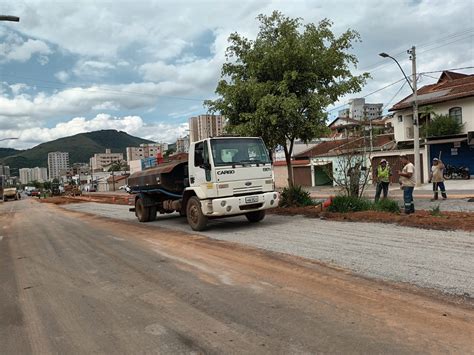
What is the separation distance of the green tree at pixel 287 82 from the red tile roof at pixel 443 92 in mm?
23249

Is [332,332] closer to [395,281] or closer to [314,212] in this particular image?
[395,281]

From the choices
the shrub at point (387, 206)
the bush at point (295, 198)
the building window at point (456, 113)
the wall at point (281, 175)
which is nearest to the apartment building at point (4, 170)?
the wall at point (281, 175)

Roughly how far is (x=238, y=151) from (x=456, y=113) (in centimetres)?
2957

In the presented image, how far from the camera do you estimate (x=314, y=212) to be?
13711 millimetres

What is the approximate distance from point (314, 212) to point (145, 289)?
8381 millimetres

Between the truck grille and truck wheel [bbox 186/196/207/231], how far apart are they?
3.96 feet

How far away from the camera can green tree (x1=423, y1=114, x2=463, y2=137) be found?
33844 mm

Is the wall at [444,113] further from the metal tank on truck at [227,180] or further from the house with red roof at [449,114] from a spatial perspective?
the metal tank on truck at [227,180]

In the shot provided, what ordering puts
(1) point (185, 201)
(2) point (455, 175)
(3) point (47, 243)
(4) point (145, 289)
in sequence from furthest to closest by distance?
(2) point (455, 175) → (1) point (185, 201) → (3) point (47, 243) → (4) point (145, 289)

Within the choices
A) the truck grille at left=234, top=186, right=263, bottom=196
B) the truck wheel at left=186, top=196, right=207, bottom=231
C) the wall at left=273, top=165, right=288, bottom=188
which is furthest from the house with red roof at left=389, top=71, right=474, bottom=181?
the truck wheel at left=186, top=196, right=207, bottom=231

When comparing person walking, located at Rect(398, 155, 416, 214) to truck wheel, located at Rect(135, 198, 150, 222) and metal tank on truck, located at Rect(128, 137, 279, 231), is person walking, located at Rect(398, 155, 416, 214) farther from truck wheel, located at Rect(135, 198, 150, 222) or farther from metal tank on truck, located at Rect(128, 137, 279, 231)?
truck wheel, located at Rect(135, 198, 150, 222)

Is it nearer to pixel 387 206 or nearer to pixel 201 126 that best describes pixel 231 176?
pixel 387 206

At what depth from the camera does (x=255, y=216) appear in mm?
13234

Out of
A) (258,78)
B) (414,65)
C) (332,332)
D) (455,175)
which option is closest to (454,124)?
(455,175)
